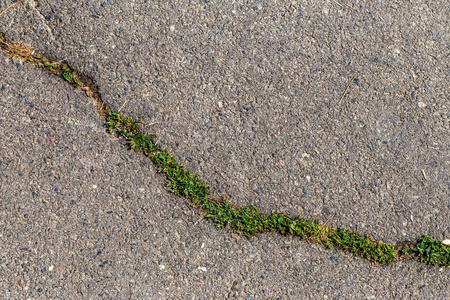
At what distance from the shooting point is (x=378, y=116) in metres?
2.86

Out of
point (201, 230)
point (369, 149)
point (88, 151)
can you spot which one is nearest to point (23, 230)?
point (88, 151)

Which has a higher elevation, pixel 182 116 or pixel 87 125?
pixel 182 116

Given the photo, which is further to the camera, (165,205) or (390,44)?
(390,44)

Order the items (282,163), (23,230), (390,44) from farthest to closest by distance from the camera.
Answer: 1. (390,44)
2. (282,163)
3. (23,230)

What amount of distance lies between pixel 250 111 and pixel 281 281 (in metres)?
1.20

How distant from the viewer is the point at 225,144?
2760 mm

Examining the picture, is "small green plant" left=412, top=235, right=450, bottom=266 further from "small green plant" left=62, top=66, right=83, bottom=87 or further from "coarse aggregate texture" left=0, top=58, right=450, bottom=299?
"small green plant" left=62, top=66, right=83, bottom=87

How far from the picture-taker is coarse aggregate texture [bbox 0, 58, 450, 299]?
255 centimetres

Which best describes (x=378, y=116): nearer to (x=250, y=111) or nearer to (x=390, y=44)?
(x=390, y=44)

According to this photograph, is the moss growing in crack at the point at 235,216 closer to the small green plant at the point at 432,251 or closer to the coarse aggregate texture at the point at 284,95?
the coarse aggregate texture at the point at 284,95

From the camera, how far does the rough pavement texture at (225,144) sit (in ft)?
8.51

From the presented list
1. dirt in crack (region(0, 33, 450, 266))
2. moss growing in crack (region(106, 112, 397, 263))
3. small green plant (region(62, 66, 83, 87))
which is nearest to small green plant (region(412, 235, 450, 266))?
dirt in crack (region(0, 33, 450, 266))

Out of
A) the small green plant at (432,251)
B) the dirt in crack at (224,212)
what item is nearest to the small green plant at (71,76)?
the dirt in crack at (224,212)

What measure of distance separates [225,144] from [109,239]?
1014 millimetres
